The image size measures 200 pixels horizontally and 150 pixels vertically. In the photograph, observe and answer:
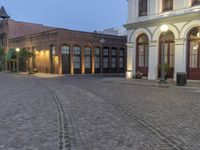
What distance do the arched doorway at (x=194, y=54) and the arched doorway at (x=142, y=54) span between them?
417 centimetres

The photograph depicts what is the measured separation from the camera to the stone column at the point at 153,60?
22391 mm

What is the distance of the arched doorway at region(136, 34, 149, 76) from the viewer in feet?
78.0

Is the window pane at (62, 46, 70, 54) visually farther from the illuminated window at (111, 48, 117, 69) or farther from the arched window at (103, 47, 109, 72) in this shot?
the illuminated window at (111, 48, 117, 69)

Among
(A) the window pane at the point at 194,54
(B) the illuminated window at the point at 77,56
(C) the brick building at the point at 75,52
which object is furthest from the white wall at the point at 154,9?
(B) the illuminated window at the point at 77,56

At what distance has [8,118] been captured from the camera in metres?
7.79

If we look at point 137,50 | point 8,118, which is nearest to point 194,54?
point 137,50

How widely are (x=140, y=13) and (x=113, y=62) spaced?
18.1 metres

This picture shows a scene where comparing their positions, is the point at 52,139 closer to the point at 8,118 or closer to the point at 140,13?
the point at 8,118

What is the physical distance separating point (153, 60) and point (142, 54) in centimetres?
176

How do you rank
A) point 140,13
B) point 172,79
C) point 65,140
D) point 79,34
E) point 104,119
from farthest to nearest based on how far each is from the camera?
point 79,34
point 140,13
point 172,79
point 104,119
point 65,140

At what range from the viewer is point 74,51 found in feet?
119

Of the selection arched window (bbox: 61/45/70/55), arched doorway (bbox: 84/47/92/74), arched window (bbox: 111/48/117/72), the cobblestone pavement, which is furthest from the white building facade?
arched window (bbox: 111/48/117/72)

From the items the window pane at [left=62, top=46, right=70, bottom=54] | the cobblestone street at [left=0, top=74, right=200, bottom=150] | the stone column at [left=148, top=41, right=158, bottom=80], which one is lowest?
the cobblestone street at [left=0, top=74, right=200, bottom=150]

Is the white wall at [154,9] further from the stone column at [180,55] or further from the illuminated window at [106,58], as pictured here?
the illuminated window at [106,58]
